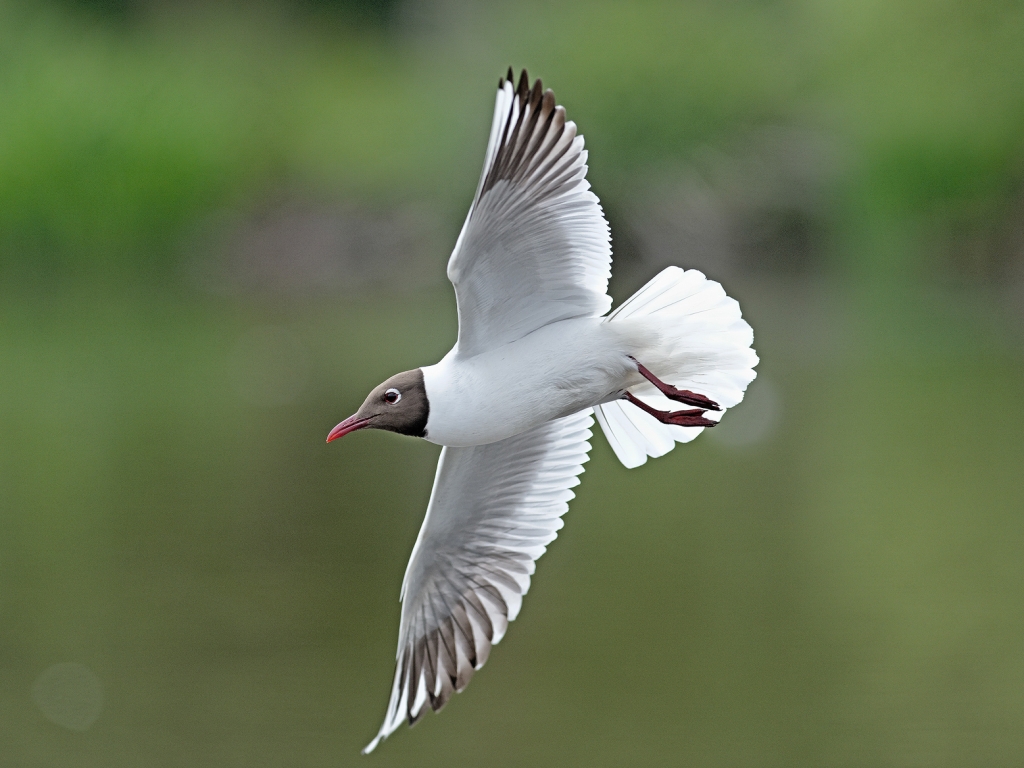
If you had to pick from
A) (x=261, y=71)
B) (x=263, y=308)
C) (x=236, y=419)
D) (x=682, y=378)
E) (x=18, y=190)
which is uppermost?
(x=261, y=71)

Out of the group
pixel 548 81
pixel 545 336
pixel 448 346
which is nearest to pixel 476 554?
pixel 545 336

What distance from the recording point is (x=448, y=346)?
1462 centimetres

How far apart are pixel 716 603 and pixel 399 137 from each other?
47.5 ft

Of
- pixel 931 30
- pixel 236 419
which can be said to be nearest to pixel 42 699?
pixel 236 419

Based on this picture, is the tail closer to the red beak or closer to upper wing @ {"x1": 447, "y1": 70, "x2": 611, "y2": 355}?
upper wing @ {"x1": 447, "y1": 70, "x2": 611, "y2": 355}

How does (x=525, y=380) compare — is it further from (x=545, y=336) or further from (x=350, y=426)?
(x=350, y=426)

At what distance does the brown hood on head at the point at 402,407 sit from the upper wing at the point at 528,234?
182 millimetres

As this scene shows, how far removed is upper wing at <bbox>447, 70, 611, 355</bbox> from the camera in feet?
14.9

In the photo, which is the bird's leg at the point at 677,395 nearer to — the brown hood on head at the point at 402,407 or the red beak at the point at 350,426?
the brown hood on head at the point at 402,407

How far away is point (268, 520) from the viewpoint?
10.5 meters

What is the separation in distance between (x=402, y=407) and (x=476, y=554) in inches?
36.7

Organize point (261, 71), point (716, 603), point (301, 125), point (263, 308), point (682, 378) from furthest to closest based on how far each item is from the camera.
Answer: point (261, 71)
point (301, 125)
point (263, 308)
point (716, 603)
point (682, 378)

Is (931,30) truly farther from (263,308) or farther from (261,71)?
(261,71)

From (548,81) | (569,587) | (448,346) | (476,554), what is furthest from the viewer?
(548,81)
